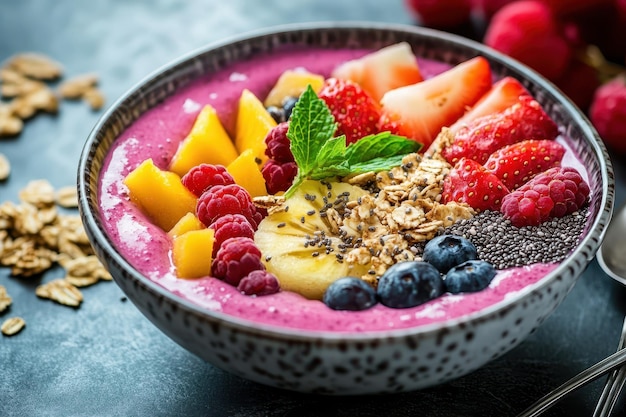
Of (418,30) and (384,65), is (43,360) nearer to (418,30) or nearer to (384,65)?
(384,65)

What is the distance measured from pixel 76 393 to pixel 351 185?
0.79 metres

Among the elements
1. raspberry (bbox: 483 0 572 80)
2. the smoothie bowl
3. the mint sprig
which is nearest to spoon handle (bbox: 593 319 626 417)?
the smoothie bowl

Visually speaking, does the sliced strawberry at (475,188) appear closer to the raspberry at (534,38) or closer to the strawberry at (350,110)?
the strawberry at (350,110)

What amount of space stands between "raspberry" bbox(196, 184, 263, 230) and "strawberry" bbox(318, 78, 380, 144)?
0.39 meters

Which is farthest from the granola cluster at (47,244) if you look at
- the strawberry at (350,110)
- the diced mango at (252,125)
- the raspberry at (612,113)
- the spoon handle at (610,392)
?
the raspberry at (612,113)

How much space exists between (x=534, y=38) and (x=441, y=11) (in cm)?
45

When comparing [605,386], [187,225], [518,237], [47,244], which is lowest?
[605,386]

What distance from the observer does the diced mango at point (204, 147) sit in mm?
1977

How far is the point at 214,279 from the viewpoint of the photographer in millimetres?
1649

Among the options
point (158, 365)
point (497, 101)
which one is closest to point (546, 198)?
point (497, 101)

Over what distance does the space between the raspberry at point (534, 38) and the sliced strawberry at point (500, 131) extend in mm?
640

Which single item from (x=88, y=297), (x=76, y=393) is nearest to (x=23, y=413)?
(x=76, y=393)

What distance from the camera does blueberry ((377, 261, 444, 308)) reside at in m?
1.59

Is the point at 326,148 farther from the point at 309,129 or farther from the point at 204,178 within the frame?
the point at 204,178
